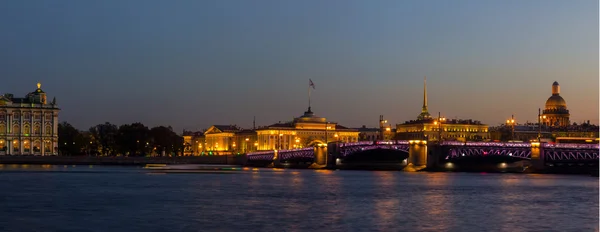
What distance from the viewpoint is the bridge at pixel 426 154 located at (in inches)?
4013

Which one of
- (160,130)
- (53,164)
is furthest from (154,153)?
(53,164)

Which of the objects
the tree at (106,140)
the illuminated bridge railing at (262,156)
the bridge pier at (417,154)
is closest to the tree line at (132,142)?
the tree at (106,140)

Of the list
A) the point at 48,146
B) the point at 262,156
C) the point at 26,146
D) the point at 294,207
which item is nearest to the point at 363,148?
the point at 262,156

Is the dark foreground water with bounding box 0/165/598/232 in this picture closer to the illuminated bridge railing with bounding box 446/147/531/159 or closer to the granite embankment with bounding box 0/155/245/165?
the illuminated bridge railing with bounding box 446/147/531/159

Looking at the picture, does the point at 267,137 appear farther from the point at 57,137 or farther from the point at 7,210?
the point at 7,210

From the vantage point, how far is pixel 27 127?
6176 inches

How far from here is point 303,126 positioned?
198m

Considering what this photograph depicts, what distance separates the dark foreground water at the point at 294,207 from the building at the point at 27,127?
84700 millimetres

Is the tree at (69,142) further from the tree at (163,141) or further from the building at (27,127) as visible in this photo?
the tree at (163,141)

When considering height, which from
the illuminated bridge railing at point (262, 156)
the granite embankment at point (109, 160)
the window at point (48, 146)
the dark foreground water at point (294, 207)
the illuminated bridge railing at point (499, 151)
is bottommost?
the dark foreground water at point (294, 207)

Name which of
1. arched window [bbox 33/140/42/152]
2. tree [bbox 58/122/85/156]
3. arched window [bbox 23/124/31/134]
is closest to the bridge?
arched window [bbox 33/140/42/152]

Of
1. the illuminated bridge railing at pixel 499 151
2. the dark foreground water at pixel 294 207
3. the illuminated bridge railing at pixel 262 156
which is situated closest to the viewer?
the dark foreground water at pixel 294 207

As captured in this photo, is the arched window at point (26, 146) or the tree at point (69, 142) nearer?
the arched window at point (26, 146)

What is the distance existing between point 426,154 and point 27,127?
223 ft
